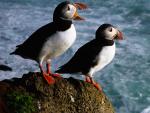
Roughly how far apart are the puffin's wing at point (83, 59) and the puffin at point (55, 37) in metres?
0.39

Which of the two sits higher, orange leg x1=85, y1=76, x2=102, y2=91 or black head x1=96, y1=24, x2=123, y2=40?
black head x1=96, y1=24, x2=123, y2=40

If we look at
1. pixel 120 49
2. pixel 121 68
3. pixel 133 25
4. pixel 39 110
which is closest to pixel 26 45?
pixel 39 110

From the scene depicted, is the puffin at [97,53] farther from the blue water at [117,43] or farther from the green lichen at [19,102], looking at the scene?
the blue water at [117,43]

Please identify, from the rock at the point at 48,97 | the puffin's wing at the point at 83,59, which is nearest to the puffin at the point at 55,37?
the rock at the point at 48,97

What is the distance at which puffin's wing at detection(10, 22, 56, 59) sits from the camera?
27.6ft

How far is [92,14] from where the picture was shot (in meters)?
21.0

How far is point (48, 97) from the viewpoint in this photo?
7.89 metres

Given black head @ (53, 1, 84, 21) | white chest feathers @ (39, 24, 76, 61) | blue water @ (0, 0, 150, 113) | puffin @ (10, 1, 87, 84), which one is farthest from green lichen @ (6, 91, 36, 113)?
blue water @ (0, 0, 150, 113)

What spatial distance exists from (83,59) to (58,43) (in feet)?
2.20

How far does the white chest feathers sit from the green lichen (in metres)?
0.98

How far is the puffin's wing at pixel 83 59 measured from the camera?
868cm

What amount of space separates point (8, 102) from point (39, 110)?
424 millimetres

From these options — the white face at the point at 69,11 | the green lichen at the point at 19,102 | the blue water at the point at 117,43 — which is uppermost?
the white face at the point at 69,11

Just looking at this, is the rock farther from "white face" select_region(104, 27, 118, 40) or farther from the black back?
"white face" select_region(104, 27, 118, 40)
